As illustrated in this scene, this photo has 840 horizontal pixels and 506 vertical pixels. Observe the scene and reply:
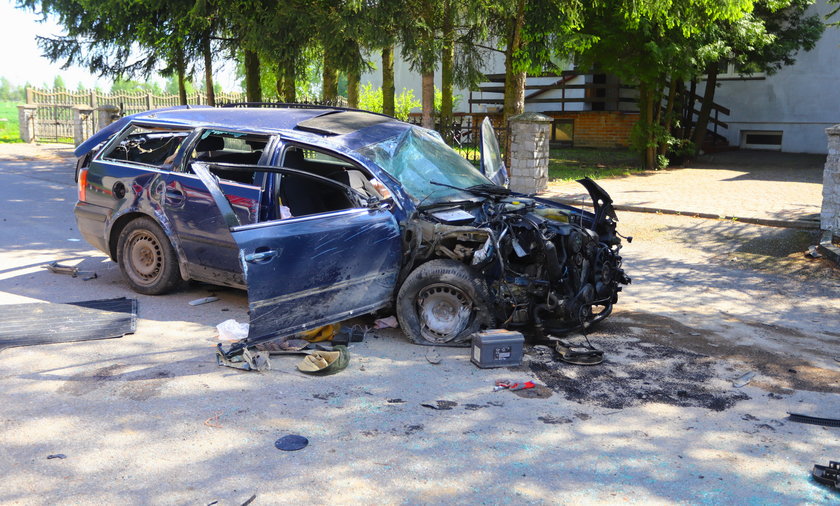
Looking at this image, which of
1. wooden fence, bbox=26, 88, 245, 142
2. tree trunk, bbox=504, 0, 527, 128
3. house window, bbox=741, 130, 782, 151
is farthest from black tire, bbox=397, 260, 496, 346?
wooden fence, bbox=26, 88, 245, 142

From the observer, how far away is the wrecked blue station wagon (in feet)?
18.1

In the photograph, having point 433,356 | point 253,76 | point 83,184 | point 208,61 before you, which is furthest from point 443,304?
point 208,61

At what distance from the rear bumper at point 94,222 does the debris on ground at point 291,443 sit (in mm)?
4180

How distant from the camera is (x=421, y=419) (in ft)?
15.3

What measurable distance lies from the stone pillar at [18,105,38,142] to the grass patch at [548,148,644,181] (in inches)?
810

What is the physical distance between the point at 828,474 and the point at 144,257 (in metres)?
6.12

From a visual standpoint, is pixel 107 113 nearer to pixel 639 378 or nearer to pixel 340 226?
pixel 340 226

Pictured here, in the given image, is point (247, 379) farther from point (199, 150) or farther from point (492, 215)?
point (199, 150)

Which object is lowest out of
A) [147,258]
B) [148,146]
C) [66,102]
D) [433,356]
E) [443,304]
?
[433,356]

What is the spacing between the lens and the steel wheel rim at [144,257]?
7.21 metres

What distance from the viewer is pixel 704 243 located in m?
10.9

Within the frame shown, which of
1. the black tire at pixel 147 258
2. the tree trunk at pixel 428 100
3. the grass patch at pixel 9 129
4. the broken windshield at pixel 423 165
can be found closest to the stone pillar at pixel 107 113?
the tree trunk at pixel 428 100

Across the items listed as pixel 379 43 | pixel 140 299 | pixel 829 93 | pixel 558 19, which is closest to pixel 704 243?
pixel 558 19

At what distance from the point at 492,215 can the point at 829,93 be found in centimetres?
2089
